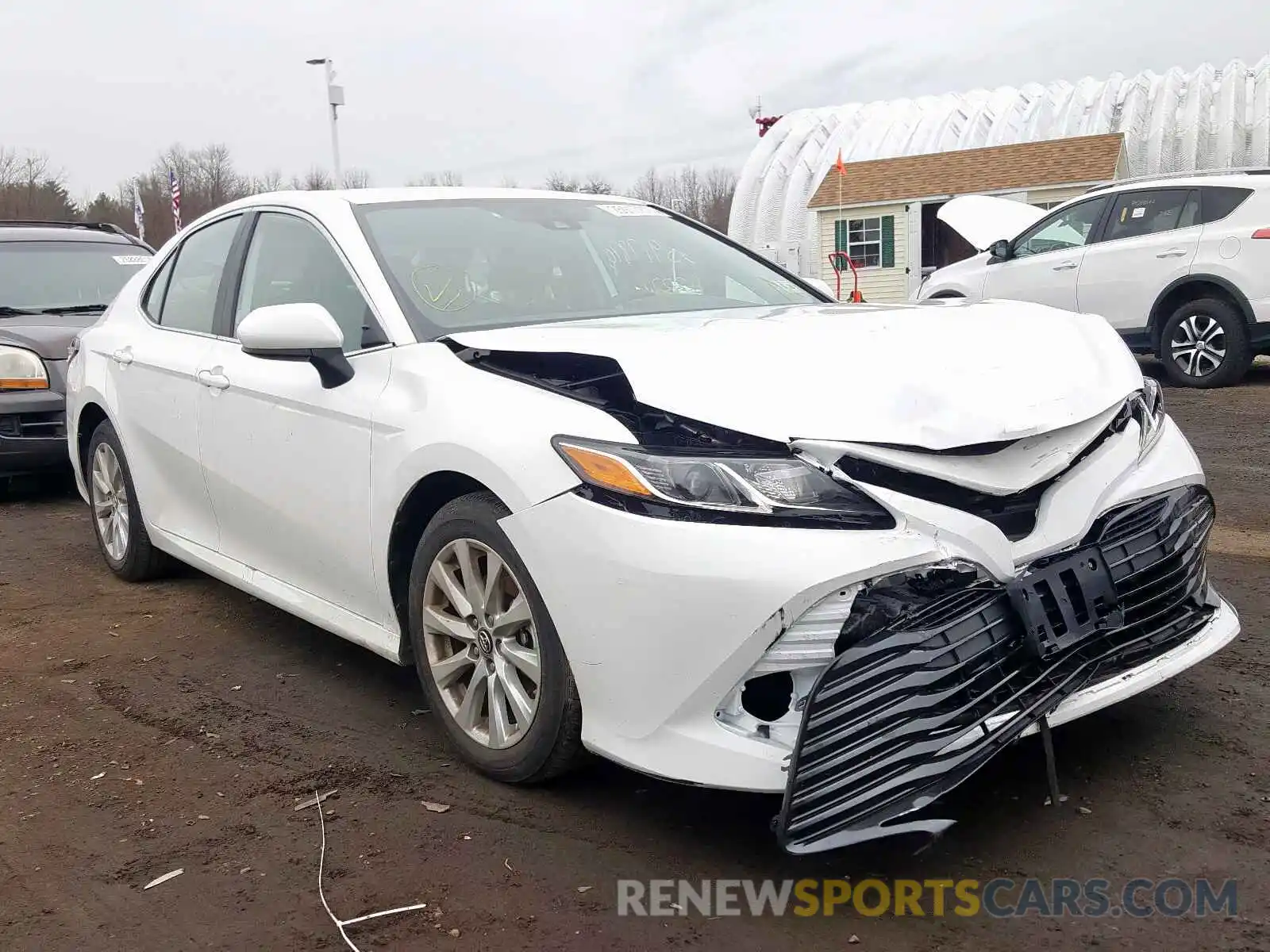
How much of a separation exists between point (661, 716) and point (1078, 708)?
0.92 meters

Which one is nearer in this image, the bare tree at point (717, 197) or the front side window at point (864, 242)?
the front side window at point (864, 242)

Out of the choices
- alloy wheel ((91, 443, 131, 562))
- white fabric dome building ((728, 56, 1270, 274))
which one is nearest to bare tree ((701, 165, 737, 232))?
white fabric dome building ((728, 56, 1270, 274))

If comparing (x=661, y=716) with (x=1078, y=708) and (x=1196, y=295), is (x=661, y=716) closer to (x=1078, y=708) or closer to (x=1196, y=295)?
(x=1078, y=708)

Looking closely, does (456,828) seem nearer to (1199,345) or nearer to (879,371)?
(879,371)

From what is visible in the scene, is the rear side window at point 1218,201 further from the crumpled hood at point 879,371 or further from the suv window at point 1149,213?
the crumpled hood at point 879,371

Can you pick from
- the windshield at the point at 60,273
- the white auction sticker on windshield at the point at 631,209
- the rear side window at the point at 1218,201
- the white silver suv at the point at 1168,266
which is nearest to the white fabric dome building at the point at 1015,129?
the white silver suv at the point at 1168,266

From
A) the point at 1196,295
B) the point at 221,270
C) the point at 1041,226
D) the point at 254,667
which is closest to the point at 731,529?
the point at 254,667

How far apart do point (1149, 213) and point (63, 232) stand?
8999 mm

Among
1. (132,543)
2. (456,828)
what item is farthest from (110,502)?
(456,828)

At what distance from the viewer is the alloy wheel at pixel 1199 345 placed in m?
9.97

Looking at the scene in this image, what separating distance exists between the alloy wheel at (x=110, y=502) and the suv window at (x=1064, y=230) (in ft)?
29.3

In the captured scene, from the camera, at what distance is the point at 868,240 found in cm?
2392

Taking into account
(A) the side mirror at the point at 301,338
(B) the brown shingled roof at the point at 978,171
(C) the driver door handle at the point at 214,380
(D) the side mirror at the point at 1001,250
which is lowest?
(C) the driver door handle at the point at 214,380

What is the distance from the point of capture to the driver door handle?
13.4ft
